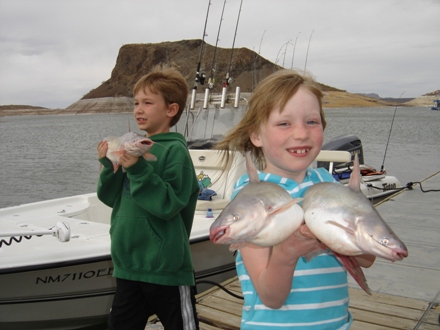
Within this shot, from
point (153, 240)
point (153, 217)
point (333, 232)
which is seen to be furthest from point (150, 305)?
point (333, 232)

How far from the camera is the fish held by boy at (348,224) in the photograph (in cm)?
104

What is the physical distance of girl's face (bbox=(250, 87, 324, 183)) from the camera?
153 cm

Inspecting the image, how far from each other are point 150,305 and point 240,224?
5.31 feet

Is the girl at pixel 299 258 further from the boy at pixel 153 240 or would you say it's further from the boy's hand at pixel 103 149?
the boy's hand at pixel 103 149

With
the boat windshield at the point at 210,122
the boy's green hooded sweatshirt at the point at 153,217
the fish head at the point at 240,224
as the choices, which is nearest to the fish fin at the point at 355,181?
the fish head at the point at 240,224

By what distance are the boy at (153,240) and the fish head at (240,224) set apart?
4.10 feet

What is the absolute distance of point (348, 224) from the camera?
1.08m

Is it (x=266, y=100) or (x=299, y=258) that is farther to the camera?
(x=266, y=100)

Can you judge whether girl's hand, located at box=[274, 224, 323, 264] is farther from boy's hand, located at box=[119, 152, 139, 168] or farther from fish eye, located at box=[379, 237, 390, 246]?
boy's hand, located at box=[119, 152, 139, 168]

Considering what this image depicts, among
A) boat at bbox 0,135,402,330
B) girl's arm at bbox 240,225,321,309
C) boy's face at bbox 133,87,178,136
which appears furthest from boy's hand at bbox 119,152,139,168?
boat at bbox 0,135,402,330

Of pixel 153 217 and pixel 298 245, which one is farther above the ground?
pixel 298 245

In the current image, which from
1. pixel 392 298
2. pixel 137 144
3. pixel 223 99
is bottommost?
pixel 392 298

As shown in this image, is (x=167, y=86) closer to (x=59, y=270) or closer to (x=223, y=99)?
(x=59, y=270)

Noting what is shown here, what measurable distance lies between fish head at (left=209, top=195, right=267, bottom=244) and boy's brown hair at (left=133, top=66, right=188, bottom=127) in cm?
171
